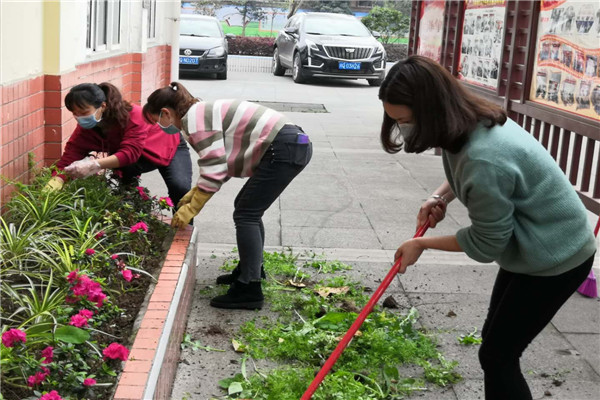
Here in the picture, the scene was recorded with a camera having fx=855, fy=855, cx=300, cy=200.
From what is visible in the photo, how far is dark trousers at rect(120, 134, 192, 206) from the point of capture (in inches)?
225

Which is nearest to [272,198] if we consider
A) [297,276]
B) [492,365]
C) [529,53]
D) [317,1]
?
[297,276]

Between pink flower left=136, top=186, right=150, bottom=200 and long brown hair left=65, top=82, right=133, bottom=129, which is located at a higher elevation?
long brown hair left=65, top=82, right=133, bottom=129

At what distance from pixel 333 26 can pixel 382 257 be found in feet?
54.9

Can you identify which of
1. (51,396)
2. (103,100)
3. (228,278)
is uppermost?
(103,100)

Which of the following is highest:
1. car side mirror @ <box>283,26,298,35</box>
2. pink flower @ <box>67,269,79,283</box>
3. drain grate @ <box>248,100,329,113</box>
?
car side mirror @ <box>283,26,298,35</box>

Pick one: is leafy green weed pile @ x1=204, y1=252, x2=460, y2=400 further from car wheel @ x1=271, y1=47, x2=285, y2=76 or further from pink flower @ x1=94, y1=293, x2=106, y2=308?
car wheel @ x1=271, y1=47, x2=285, y2=76

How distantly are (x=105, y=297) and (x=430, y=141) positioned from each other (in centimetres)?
166

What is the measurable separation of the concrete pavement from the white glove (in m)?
0.97

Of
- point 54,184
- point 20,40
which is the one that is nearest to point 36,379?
point 54,184

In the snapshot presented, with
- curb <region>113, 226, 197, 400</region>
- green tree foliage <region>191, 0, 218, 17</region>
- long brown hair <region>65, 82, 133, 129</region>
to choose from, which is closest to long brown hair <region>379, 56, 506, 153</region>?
curb <region>113, 226, 197, 400</region>

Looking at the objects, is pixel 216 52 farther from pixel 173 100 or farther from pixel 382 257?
pixel 173 100

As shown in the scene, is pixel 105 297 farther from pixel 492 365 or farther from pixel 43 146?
pixel 43 146

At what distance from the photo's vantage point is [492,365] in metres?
3.11

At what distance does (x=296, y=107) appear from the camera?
1597 cm
